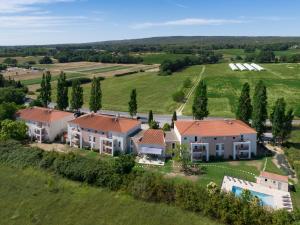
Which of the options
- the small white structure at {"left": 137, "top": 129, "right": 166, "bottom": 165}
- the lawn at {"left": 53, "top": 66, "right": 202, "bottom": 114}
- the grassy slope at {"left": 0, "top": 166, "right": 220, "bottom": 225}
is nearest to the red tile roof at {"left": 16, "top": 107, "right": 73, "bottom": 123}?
the small white structure at {"left": 137, "top": 129, "right": 166, "bottom": 165}

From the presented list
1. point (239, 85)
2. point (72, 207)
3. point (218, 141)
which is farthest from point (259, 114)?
point (239, 85)

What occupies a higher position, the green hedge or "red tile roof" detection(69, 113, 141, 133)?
"red tile roof" detection(69, 113, 141, 133)

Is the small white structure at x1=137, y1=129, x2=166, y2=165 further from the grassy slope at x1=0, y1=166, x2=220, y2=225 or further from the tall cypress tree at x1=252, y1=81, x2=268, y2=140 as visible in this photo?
the tall cypress tree at x1=252, y1=81, x2=268, y2=140

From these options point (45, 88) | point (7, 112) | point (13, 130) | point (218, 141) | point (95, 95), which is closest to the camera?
point (218, 141)

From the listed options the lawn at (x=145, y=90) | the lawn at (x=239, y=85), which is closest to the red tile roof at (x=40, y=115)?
the lawn at (x=145, y=90)

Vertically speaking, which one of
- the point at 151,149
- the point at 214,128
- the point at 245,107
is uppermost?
the point at 245,107

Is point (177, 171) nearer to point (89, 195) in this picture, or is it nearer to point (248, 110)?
point (89, 195)

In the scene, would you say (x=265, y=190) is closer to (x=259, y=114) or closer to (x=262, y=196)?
(x=262, y=196)

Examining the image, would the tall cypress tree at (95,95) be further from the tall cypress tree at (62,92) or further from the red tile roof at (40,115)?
the red tile roof at (40,115)
